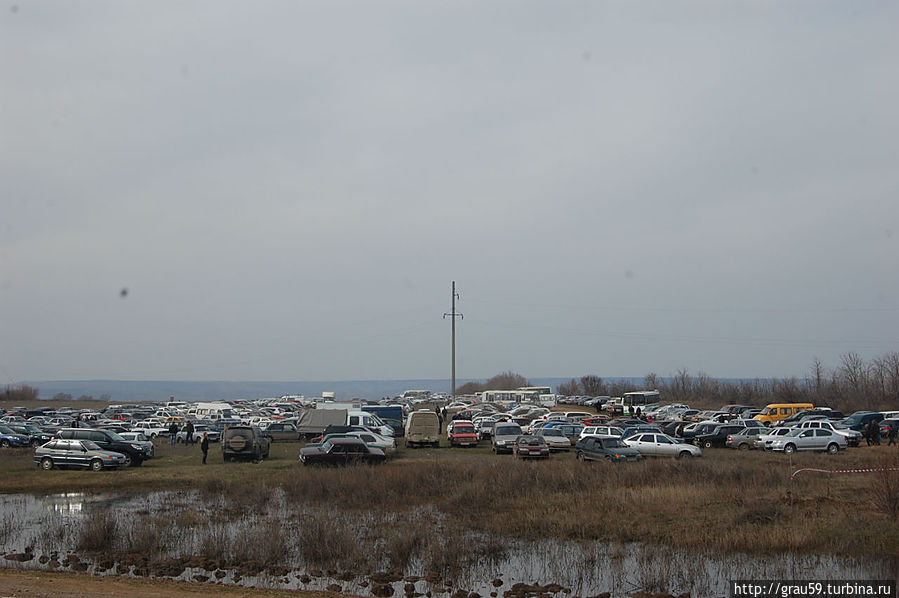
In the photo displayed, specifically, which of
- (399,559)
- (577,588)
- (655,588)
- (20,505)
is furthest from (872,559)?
(20,505)

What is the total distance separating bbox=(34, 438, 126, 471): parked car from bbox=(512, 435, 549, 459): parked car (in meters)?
17.8

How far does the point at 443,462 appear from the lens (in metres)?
31.8

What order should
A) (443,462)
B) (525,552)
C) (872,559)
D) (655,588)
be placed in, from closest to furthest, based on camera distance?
(655,588) < (872,559) < (525,552) < (443,462)

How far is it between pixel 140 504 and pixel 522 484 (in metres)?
12.3

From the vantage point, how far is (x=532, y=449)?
34562mm

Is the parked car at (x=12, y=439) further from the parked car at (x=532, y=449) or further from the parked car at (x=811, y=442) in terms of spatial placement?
the parked car at (x=811, y=442)

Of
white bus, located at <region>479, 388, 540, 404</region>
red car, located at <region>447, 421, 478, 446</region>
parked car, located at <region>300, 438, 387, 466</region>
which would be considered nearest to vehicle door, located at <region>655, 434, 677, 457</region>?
red car, located at <region>447, 421, 478, 446</region>

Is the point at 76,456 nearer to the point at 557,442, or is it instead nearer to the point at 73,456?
the point at 73,456

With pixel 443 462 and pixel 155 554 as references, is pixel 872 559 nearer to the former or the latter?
pixel 155 554

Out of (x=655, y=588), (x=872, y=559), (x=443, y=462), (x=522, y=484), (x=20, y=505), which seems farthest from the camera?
(x=443, y=462)

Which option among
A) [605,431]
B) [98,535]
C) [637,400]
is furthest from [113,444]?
[637,400]

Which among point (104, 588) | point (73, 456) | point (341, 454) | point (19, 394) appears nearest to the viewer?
point (104, 588)

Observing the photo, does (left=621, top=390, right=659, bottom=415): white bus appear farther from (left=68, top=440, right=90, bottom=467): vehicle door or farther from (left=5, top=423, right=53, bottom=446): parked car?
(left=68, top=440, right=90, bottom=467): vehicle door

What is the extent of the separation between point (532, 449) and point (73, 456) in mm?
20203
